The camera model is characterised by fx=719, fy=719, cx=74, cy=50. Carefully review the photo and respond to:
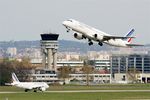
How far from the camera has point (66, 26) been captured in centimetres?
10550

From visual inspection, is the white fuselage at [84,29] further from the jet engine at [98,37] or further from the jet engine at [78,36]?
the jet engine at [78,36]

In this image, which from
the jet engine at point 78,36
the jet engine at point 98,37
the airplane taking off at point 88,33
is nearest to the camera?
the jet engine at point 78,36

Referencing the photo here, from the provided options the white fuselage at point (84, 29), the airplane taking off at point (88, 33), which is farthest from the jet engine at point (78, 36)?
the white fuselage at point (84, 29)

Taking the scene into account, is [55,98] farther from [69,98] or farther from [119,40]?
[119,40]

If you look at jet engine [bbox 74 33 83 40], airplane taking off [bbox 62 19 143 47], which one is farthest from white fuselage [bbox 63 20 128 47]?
jet engine [bbox 74 33 83 40]

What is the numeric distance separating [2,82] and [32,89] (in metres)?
52.0

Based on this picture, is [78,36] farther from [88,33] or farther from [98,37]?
[98,37]

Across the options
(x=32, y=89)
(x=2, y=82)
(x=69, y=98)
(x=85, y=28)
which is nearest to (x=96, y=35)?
(x=85, y=28)

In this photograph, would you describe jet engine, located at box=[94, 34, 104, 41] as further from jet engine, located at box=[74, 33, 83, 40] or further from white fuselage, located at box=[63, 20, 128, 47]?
jet engine, located at box=[74, 33, 83, 40]

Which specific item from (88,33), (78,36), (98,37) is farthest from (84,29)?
(98,37)

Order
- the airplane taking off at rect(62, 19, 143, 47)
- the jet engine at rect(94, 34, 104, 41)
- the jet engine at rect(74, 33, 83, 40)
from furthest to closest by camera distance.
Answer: the jet engine at rect(94, 34, 104, 41), the airplane taking off at rect(62, 19, 143, 47), the jet engine at rect(74, 33, 83, 40)

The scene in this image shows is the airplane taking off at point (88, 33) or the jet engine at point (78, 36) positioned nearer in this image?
the jet engine at point (78, 36)

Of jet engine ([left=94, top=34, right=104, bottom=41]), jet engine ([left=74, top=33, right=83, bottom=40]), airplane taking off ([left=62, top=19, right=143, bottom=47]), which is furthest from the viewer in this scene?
jet engine ([left=94, top=34, right=104, bottom=41])

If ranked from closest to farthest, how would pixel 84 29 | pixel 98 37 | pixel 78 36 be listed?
pixel 78 36 → pixel 84 29 → pixel 98 37
